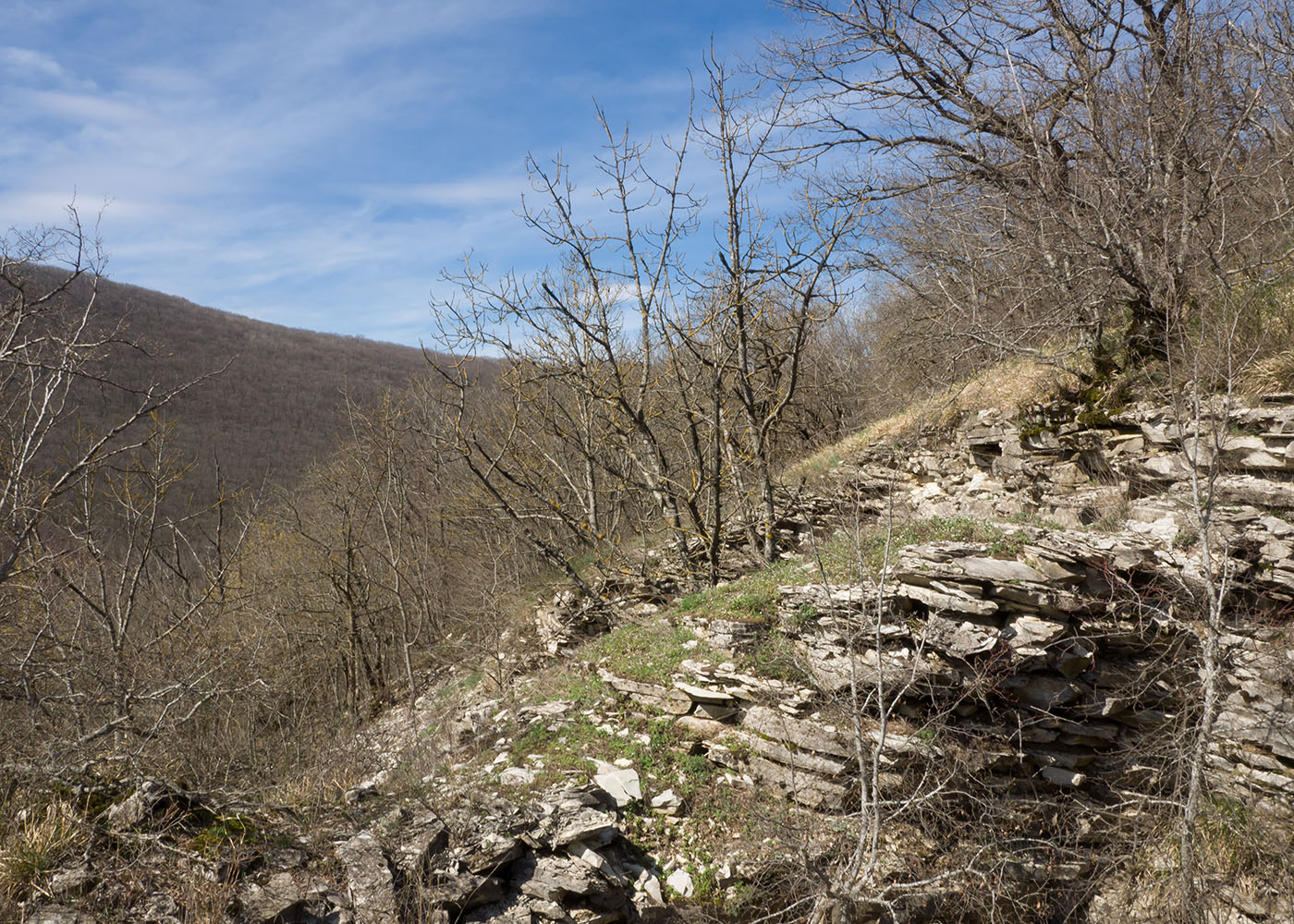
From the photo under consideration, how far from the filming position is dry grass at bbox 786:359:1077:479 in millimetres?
10969

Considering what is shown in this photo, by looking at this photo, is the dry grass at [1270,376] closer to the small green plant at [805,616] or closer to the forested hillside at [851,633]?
the forested hillside at [851,633]

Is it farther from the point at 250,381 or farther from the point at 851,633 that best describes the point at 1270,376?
the point at 250,381

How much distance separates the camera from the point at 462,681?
1127 centimetres

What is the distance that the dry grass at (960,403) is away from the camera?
1097 centimetres

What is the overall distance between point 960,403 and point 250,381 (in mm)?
46848

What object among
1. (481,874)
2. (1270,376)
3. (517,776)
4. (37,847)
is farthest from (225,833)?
(1270,376)

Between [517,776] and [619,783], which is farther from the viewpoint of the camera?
[517,776]

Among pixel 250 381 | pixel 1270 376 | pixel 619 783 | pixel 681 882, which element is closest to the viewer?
pixel 681 882

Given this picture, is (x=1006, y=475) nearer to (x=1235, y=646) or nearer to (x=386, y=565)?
(x=1235, y=646)

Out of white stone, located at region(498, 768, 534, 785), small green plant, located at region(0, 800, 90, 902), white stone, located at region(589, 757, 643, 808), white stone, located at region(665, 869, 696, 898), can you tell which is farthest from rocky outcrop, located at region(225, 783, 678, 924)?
small green plant, located at region(0, 800, 90, 902)

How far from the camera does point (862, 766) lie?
4.51 meters

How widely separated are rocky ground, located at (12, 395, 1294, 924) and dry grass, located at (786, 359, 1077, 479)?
2.87 meters

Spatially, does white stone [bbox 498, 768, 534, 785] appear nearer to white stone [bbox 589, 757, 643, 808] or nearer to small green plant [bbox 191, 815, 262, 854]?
white stone [bbox 589, 757, 643, 808]

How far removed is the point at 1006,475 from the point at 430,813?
8.82 meters
